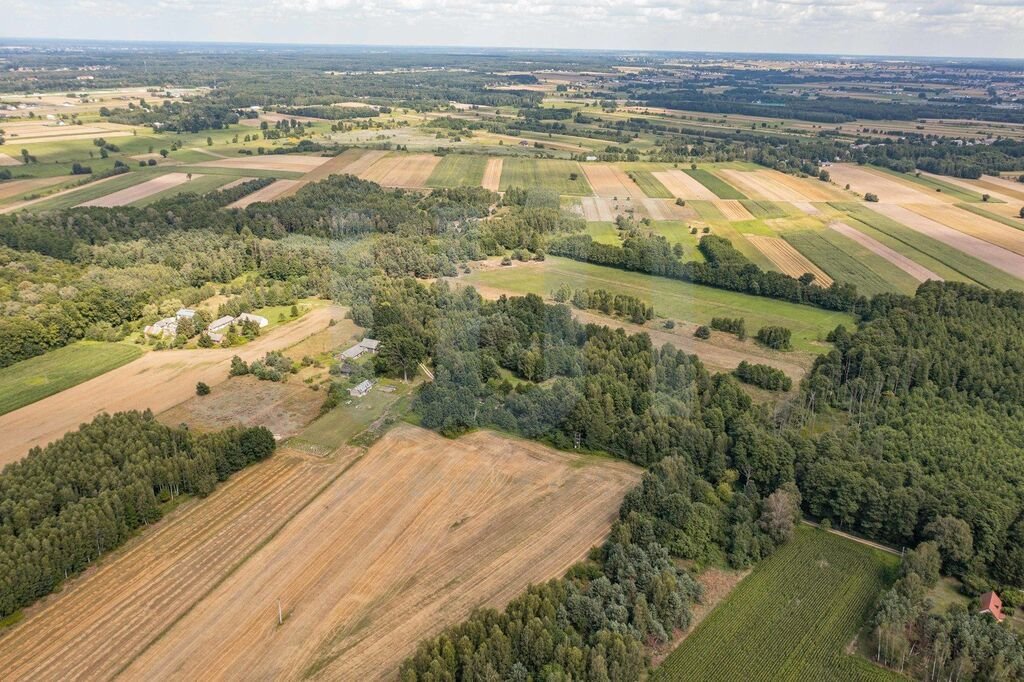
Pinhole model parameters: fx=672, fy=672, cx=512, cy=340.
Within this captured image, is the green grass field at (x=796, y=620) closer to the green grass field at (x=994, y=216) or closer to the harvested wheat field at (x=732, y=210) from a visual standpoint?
the harvested wheat field at (x=732, y=210)

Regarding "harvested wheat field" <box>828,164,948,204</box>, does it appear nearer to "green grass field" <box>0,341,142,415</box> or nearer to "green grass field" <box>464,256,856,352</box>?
"green grass field" <box>464,256,856,352</box>

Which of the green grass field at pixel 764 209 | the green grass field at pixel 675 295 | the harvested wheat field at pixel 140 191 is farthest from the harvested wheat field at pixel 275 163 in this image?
the green grass field at pixel 764 209

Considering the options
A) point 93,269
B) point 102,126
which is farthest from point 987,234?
point 102,126

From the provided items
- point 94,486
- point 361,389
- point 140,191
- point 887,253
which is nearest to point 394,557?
point 94,486

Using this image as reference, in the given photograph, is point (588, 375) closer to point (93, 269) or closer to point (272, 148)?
point (93, 269)

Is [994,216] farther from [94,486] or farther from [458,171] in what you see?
[94,486]

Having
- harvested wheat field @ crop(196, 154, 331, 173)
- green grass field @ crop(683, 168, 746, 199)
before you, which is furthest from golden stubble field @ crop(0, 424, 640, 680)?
harvested wheat field @ crop(196, 154, 331, 173)

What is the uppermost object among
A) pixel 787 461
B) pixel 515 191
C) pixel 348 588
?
pixel 515 191
